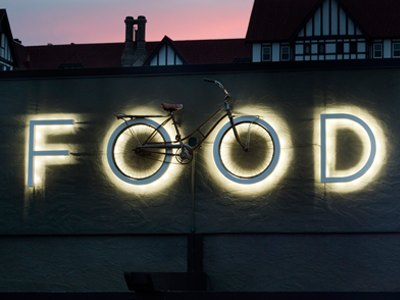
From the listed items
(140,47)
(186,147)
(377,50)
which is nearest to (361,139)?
(186,147)

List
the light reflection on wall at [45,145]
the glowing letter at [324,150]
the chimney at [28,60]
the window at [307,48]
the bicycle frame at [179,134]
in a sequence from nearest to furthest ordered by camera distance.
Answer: the glowing letter at [324,150] → the bicycle frame at [179,134] → the light reflection on wall at [45,145] → the window at [307,48] → the chimney at [28,60]

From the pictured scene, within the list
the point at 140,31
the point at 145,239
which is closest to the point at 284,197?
the point at 145,239

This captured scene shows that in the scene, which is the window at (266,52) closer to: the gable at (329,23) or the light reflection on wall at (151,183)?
the gable at (329,23)

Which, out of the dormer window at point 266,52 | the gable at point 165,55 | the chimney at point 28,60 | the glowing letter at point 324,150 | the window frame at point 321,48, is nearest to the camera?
the glowing letter at point 324,150

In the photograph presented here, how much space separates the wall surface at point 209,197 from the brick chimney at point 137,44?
73.3 ft

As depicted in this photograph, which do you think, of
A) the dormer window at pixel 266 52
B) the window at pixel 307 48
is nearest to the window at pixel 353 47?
the window at pixel 307 48

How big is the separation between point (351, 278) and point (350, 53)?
59.8ft

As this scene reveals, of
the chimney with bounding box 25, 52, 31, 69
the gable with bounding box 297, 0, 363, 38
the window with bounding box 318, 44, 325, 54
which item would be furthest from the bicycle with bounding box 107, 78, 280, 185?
the chimney with bounding box 25, 52, 31, 69

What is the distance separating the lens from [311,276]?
19.1 ft

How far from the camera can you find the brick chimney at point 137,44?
92.2 ft

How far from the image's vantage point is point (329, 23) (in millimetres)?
22016

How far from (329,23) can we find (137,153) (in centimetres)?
1891

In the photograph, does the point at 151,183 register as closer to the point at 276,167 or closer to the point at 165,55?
the point at 276,167

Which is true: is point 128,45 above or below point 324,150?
above
